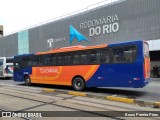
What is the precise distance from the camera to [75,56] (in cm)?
1617

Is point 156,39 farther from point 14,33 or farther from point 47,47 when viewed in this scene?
point 14,33

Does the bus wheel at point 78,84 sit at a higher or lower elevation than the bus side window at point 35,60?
lower

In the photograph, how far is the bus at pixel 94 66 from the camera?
42.4 ft

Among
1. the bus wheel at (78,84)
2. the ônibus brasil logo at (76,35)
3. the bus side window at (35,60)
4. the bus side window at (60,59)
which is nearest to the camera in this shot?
the bus wheel at (78,84)

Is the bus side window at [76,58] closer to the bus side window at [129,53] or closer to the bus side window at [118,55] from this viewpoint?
the bus side window at [118,55]

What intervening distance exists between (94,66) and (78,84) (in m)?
1.80

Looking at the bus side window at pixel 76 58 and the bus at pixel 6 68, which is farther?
the bus at pixel 6 68

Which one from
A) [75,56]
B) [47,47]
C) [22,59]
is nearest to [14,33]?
[47,47]

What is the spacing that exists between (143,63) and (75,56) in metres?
4.90

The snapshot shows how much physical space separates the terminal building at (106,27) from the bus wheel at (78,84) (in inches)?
550

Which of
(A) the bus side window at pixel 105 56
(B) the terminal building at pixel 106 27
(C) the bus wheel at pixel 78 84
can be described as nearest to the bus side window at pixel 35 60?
(C) the bus wheel at pixel 78 84

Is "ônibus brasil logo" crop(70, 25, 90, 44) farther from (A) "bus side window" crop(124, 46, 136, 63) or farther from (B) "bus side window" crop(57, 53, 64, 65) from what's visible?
(A) "bus side window" crop(124, 46, 136, 63)

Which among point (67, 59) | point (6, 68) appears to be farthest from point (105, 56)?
point (6, 68)

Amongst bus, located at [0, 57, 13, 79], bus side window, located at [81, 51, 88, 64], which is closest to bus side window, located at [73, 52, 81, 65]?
bus side window, located at [81, 51, 88, 64]
